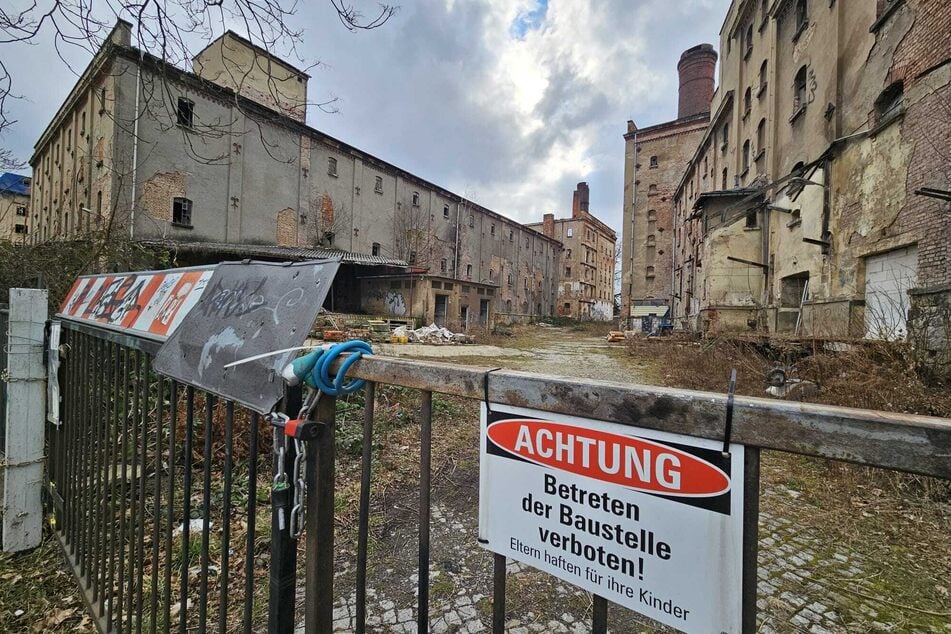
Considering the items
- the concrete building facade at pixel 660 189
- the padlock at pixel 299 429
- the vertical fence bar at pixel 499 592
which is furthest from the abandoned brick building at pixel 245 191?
the concrete building facade at pixel 660 189

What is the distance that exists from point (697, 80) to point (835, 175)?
104ft

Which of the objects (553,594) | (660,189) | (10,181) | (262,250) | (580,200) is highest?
(580,200)

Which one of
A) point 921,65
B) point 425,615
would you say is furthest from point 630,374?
point 425,615

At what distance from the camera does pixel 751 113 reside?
17828mm

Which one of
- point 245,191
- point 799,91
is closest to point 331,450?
point 799,91

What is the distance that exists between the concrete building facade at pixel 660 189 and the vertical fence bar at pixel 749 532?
1424 inches

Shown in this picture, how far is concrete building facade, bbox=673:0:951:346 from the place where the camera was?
7.35 meters

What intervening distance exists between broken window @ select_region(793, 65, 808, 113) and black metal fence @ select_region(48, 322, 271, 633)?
58.3ft

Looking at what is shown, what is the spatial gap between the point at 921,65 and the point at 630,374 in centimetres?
822

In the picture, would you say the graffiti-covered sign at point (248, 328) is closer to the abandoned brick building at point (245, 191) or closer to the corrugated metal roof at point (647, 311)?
the abandoned brick building at point (245, 191)

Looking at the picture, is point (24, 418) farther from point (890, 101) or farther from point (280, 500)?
point (890, 101)

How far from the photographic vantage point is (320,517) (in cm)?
117

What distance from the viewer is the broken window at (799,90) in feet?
43.7

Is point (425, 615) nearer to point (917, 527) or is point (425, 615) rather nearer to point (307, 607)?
point (307, 607)
